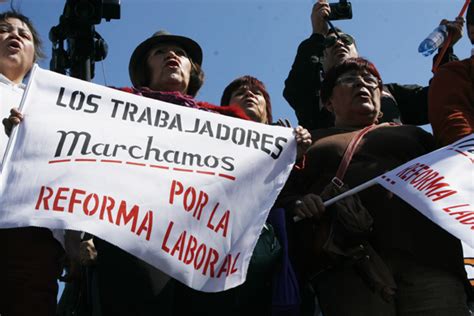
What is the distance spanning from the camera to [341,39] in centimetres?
482

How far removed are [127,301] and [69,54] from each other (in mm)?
2154

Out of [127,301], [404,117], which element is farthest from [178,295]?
[404,117]

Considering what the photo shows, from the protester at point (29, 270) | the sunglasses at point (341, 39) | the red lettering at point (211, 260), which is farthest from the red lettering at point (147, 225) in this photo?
the sunglasses at point (341, 39)

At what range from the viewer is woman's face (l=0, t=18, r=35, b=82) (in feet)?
11.9

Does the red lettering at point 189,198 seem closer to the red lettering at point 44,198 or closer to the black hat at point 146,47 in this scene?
the red lettering at point 44,198

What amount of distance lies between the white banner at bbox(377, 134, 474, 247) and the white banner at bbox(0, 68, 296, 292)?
20.0 inches

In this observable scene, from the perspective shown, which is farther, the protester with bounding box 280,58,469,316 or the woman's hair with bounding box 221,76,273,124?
the woman's hair with bounding box 221,76,273,124

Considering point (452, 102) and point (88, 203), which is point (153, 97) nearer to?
point (88, 203)

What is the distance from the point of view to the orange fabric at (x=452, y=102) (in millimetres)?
3418

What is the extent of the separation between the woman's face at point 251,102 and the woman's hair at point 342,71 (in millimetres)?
405

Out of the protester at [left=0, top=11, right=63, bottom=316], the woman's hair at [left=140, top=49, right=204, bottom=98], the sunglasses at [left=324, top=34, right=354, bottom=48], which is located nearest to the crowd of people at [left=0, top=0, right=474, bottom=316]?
the protester at [left=0, top=11, right=63, bottom=316]

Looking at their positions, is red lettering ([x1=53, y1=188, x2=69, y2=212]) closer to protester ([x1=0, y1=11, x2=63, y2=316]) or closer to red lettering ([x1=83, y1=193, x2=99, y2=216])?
red lettering ([x1=83, y1=193, x2=99, y2=216])

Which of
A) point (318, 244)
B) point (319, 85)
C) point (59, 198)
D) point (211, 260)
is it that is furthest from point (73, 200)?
point (319, 85)

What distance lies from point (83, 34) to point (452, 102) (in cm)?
225
